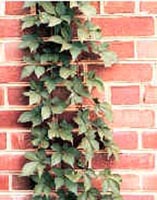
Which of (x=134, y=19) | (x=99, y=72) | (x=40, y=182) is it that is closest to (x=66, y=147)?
(x=40, y=182)

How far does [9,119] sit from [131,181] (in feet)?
1.65

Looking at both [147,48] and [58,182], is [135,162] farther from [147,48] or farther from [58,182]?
[147,48]

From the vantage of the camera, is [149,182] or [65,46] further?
[149,182]

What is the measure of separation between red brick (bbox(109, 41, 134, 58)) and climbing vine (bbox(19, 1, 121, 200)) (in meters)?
0.04

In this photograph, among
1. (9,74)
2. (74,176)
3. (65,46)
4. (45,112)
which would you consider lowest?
(74,176)

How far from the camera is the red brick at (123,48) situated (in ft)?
5.28

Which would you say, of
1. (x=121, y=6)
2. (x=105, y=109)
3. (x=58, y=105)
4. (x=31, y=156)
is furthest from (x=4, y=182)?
(x=121, y=6)

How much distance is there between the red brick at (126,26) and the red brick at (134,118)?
0.92ft

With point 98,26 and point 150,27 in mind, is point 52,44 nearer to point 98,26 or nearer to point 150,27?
point 98,26

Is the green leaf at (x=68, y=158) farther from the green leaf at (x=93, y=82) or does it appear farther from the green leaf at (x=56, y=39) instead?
the green leaf at (x=56, y=39)

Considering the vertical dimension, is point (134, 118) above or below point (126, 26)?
below

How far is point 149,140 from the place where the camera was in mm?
1644

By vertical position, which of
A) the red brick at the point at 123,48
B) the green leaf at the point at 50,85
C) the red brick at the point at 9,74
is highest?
the red brick at the point at 123,48

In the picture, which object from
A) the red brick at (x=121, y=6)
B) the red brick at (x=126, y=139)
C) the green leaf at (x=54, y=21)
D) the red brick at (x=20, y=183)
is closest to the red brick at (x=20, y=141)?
the red brick at (x=20, y=183)
